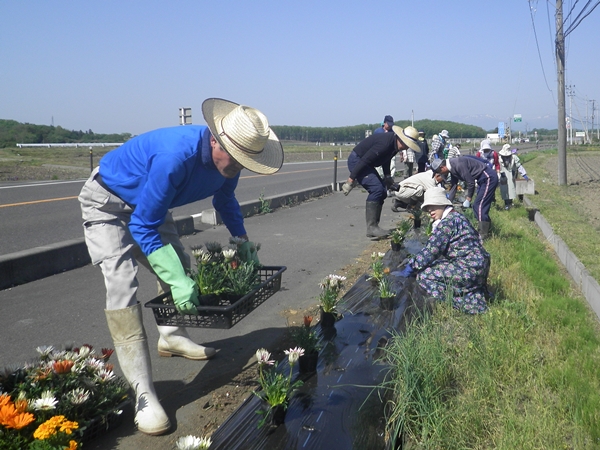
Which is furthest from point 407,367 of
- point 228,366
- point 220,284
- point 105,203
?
point 105,203

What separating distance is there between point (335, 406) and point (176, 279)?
1133 mm

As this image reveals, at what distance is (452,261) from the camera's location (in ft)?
17.9

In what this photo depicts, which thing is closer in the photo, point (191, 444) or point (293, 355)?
point (191, 444)

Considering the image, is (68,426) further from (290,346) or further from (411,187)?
(411,187)

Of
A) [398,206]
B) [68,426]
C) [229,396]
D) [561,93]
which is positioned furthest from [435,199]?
[561,93]

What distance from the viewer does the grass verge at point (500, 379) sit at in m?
3.00

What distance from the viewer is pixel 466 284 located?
5273 millimetres

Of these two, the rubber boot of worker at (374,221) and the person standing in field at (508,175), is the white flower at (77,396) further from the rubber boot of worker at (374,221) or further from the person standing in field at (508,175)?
the person standing in field at (508,175)

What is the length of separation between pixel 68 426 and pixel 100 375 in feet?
1.74

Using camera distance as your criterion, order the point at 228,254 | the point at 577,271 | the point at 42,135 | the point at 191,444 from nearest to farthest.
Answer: the point at 191,444, the point at 228,254, the point at 577,271, the point at 42,135

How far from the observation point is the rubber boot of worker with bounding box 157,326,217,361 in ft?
14.3

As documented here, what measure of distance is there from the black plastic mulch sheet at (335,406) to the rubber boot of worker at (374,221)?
4706 mm

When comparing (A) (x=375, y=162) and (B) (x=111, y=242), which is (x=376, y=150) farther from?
(B) (x=111, y=242)

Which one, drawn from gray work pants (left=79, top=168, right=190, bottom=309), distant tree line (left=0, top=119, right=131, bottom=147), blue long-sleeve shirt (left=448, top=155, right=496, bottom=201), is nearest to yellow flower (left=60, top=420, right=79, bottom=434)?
gray work pants (left=79, top=168, right=190, bottom=309)
